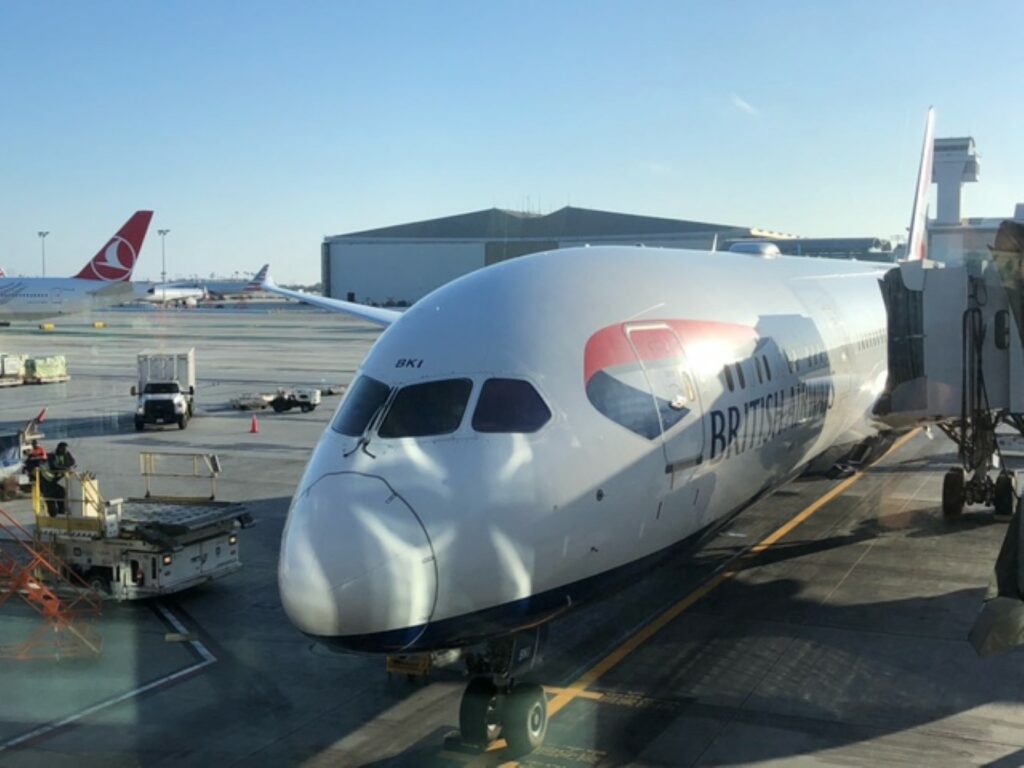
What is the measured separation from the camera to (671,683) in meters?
12.6

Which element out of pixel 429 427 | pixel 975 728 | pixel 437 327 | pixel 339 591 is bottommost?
pixel 975 728

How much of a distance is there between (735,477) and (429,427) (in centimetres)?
486

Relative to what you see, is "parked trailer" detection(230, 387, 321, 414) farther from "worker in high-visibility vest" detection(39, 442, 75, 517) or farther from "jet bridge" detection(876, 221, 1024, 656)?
"jet bridge" detection(876, 221, 1024, 656)

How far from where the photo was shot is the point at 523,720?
1031 centimetres

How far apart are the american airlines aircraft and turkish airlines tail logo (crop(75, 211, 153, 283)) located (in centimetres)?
6470

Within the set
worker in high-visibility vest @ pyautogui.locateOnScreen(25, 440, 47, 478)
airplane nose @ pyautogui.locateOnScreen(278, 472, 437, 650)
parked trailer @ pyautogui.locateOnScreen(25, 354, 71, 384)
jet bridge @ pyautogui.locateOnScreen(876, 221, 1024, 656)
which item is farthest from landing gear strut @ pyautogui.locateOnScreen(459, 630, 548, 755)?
parked trailer @ pyautogui.locateOnScreen(25, 354, 71, 384)

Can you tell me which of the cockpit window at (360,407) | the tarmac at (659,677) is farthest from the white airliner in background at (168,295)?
the cockpit window at (360,407)

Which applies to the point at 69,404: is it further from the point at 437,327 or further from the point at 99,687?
the point at 437,327

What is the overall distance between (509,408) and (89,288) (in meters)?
70.3

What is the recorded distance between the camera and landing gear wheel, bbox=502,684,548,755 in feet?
33.8

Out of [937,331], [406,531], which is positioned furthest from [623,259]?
[937,331]

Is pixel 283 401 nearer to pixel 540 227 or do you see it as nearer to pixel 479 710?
pixel 479 710

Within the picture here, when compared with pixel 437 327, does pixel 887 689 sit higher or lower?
lower

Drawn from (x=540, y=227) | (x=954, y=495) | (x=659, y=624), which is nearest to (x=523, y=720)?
(x=659, y=624)
